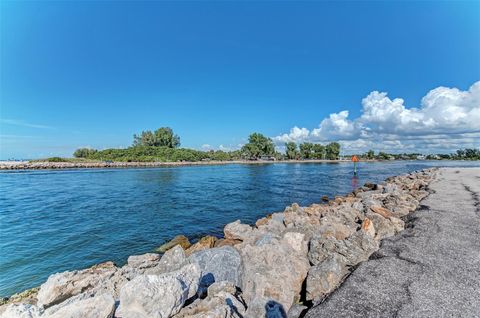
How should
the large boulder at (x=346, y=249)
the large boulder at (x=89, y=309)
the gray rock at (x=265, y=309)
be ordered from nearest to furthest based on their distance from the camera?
1. the large boulder at (x=89, y=309)
2. the gray rock at (x=265, y=309)
3. the large boulder at (x=346, y=249)

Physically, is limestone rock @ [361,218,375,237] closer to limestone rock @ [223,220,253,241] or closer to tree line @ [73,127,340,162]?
limestone rock @ [223,220,253,241]

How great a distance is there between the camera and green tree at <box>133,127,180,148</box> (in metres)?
117

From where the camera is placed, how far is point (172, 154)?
105812 millimetres

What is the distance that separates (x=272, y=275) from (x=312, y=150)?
14715 cm

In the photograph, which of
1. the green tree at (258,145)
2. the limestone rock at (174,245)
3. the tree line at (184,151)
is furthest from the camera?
the green tree at (258,145)

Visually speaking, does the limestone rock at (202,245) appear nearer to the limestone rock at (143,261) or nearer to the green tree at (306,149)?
the limestone rock at (143,261)

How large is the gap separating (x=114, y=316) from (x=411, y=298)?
496cm

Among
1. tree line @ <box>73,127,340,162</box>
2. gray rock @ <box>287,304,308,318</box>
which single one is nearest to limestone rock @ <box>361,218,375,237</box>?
gray rock @ <box>287,304,308,318</box>

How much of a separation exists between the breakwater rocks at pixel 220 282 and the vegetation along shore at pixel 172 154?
77893mm

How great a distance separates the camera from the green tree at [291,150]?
5423 inches

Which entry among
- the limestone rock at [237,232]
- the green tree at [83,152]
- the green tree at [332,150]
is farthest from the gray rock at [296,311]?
the green tree at [332,150]

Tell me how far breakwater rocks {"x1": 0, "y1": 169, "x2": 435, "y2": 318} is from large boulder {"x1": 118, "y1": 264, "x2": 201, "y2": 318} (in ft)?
0.04

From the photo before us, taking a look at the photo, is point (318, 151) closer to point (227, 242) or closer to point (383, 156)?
point (383, 156)

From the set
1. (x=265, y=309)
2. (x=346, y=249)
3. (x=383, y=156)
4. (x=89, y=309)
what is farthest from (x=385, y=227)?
(x=383, y=156)
